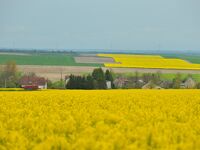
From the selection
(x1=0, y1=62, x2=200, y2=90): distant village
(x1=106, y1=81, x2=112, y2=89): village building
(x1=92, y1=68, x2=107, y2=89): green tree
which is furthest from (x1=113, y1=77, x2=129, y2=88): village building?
(x1=92, y1=68, x2=107, y2=89): green tree

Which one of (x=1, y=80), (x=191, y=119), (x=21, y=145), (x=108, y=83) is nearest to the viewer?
(x=21, y=145)

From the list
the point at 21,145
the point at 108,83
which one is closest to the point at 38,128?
the point at 21,145

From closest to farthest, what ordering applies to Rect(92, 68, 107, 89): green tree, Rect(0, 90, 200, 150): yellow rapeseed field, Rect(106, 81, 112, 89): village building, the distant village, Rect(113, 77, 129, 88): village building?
Rect(0, 90, 200, 150): yellow rapeseed field < the distant village < Rect(92, 68, 107, 89): green tree < Rect(106, 81, 112, 89): village building < Rect(113, 77, 129, 88): village building

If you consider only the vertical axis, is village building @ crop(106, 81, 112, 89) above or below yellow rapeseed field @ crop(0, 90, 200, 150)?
below

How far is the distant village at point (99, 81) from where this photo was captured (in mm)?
60750

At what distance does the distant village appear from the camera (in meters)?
60.8

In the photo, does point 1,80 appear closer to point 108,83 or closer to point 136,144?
point 108,83

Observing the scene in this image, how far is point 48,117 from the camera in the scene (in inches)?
372

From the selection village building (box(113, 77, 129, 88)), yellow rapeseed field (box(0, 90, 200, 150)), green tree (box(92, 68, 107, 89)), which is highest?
yellow rapeseed field (box(0, 90, 200, 150))

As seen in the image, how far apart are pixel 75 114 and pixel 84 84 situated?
4870 centimetres

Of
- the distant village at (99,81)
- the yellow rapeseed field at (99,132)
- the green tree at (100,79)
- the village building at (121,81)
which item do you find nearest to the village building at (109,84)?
the distant village at (99,81)

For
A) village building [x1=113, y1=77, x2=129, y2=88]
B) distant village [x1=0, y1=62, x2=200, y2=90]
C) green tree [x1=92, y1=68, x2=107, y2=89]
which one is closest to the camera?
distant village [x1=0, y1=62, x2=200, y2=90]

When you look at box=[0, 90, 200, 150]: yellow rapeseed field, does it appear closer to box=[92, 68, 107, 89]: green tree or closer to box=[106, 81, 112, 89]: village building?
box=[92, 68, 107, 89]: green tree

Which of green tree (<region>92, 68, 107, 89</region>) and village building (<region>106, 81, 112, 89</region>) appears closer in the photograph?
green tree (<region>92, 68, 107, 89</region>)
